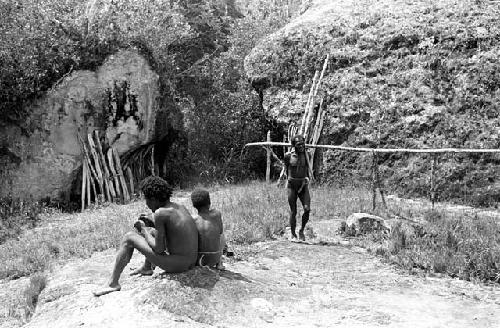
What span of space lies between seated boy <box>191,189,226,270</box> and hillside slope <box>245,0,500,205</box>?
7.08m

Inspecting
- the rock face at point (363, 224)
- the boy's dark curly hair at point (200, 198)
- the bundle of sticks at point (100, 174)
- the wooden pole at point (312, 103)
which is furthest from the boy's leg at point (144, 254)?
the wooden pole at point (312, 103)

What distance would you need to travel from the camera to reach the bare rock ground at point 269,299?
194 inches

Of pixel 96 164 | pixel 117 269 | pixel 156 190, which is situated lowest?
pixel 117 269

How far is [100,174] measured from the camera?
12664mm

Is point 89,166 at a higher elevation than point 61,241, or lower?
higher

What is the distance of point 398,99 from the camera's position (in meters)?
12.8

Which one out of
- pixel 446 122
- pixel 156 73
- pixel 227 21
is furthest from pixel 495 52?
pixel 227 21

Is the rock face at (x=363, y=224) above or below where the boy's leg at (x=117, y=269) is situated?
below

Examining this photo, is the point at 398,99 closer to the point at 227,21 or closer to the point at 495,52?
the point at 495,52

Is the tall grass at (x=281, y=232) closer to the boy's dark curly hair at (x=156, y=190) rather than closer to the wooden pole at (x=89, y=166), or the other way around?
the wooden pole at (x=89, y=166)

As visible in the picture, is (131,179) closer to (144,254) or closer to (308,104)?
(308,104)

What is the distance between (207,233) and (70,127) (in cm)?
809

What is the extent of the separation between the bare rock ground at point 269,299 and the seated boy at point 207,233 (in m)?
0.16

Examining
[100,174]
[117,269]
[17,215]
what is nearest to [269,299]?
[117,269]
